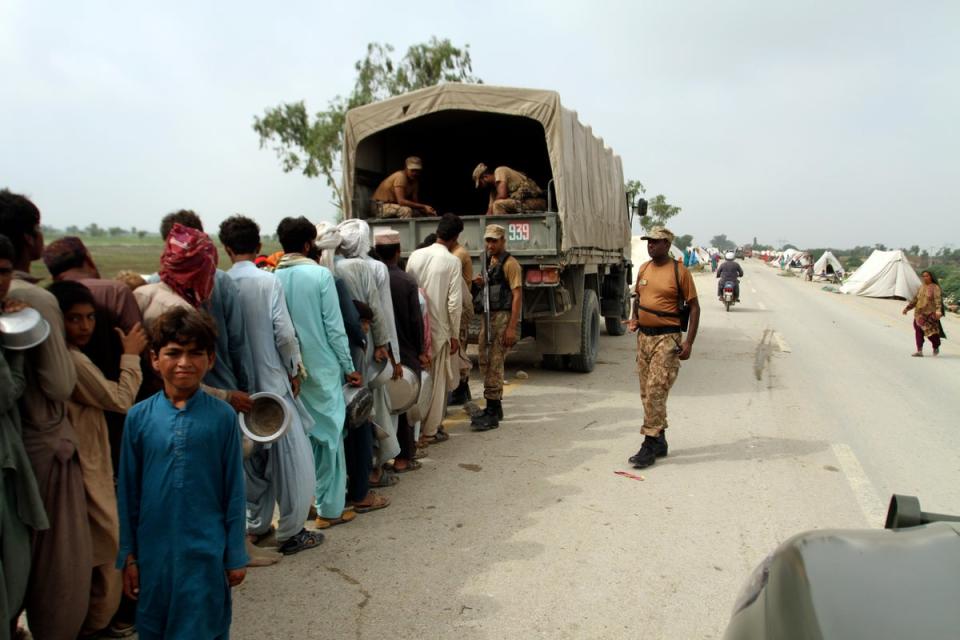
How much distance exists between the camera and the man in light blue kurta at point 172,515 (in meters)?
2.25

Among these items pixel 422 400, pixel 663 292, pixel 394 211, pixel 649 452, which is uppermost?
pixel 394 211

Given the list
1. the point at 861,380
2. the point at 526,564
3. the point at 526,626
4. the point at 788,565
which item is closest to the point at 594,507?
the point at 526,564

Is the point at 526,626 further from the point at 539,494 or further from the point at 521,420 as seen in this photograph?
the point at 521,420

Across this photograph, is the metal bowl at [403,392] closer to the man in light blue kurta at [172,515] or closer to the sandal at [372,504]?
the sandal at [372,504]

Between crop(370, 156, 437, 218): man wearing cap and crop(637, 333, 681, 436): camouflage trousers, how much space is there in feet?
12.9

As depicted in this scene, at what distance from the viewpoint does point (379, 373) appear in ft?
14.6

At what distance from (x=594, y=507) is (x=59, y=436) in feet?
9.74

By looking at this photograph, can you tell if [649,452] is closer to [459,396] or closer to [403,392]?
[403,392]

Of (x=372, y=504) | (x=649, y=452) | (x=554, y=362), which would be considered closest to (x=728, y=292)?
(x=554, y=362)

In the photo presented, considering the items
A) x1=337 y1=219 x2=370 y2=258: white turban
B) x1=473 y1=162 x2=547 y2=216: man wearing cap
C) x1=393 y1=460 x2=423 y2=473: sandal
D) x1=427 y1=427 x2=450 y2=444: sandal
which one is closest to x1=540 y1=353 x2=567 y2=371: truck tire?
x1=473 y1=162 x2=547 y2=216: man wearing cap

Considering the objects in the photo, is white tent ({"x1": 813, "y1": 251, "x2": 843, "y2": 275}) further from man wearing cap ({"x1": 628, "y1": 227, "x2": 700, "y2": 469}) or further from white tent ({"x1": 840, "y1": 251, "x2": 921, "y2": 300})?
man wearing cap ({"x1": 628, "y1": 227, "x2": 700, "y2": 469})

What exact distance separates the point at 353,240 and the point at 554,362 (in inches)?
208

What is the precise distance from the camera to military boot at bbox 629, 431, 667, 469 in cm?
512

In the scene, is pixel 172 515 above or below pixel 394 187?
below
